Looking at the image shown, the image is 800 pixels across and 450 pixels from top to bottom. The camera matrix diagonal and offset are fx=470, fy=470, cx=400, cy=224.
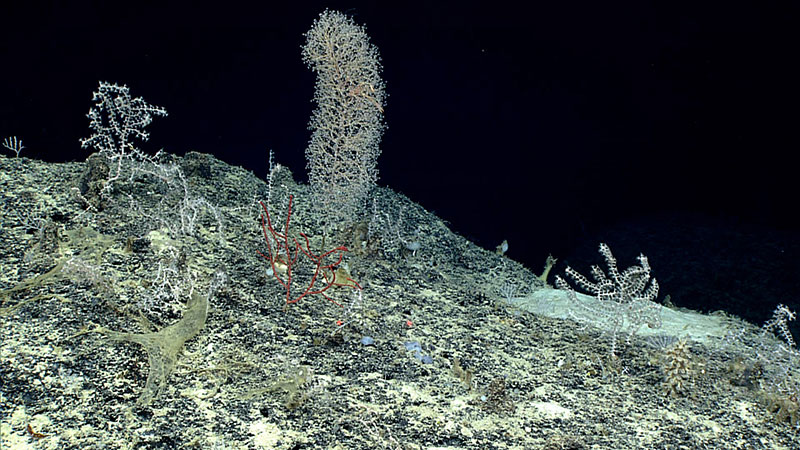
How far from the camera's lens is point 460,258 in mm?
5559

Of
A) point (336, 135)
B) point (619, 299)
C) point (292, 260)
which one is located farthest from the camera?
point (336, 135)

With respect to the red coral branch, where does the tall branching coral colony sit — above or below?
above

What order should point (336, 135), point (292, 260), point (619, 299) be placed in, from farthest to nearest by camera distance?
point (336, 135)
point (292, 260)
point (619, 299)

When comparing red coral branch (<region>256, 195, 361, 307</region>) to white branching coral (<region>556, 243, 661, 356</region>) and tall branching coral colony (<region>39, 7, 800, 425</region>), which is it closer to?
tall branching coral colony (<region>39, 7, 800, 425</region>)

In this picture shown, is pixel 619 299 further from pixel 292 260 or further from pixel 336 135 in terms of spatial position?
pixel 336 135

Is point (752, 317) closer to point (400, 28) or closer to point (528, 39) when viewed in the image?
point (528, 39)

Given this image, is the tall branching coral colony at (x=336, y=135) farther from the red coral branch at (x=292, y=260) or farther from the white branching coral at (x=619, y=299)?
the white branching coral at (x=619, y=299)

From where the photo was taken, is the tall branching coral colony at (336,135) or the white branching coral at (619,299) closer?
the white branching coral at (619,299)

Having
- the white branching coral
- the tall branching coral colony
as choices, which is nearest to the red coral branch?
the tall branching coral colony

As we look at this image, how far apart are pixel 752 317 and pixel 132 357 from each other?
20.2ft

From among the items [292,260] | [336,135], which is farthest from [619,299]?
[336,135]

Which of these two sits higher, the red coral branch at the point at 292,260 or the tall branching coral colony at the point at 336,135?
the tall branching coral colony at the point at 336,135

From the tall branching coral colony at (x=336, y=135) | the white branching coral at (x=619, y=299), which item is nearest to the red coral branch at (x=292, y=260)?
the tall branching coral colony at (x=336, y=135)

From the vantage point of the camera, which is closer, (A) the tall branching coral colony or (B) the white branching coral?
(B) the white branching coral
